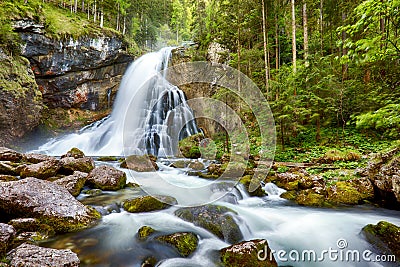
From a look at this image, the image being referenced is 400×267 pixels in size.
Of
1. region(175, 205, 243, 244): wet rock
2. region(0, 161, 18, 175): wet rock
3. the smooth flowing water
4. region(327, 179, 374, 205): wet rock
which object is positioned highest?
region(0, 161, 18, 175): wet rock

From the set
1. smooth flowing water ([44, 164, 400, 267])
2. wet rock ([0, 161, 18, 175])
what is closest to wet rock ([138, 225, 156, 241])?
smooth flowing water ([44, 164, 400, 267])

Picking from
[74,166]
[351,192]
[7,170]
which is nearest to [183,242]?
[351,192]

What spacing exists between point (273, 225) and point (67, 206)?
15.0 feet

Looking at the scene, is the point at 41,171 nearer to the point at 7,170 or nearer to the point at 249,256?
the point at 7,170

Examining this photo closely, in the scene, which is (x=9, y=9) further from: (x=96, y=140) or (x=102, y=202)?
(x=102, y=202)

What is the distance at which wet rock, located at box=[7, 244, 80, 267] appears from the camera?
254cm

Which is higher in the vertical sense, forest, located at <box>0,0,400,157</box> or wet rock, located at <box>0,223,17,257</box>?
forest, located at <box>0,0,400,157</box>

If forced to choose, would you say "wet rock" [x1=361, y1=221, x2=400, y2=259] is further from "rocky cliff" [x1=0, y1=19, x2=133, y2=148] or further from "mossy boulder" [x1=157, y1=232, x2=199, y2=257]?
"rocky cliff" [x1=0, y1=19, x2=133, y2=148]

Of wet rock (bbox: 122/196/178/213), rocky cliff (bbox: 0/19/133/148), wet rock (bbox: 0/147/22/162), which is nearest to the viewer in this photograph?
wet rock (bbox: 122/196/178/213)

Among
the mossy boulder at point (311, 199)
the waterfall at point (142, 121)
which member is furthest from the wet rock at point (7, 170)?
the mossy boulder at point (311, 199)

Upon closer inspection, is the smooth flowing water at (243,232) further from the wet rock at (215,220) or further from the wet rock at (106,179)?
the wet rock at (106,179)

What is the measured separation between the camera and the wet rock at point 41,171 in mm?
6780

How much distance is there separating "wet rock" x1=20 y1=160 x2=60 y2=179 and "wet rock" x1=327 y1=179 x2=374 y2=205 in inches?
345

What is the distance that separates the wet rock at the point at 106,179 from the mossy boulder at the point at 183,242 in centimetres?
361
